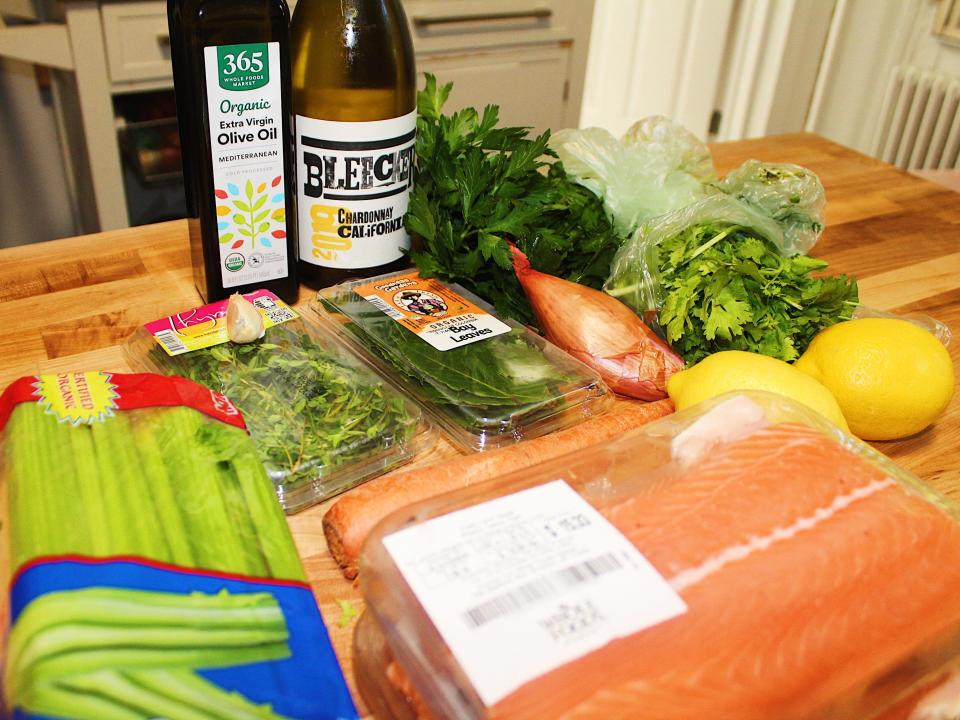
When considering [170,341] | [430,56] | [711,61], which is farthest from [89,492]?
[711,61]

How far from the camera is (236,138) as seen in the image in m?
0.82

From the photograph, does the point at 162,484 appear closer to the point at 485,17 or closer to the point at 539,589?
the point at 539,589

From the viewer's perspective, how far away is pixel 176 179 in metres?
2.13

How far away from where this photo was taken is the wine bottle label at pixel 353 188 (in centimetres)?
86

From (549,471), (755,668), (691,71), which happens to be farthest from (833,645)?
(691,71)

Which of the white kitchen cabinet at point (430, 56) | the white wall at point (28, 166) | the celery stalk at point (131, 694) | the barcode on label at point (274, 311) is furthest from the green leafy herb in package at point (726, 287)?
the white wall at point (28, 166)

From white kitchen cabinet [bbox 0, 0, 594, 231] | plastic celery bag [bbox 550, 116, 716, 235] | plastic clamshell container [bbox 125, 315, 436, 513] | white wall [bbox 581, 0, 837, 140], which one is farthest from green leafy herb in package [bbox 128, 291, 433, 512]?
white wall [bbox 581, 0, 837, 140]

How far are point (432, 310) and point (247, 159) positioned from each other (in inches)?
9.6

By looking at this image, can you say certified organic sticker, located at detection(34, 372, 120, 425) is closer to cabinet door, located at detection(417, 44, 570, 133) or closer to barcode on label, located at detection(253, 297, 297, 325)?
barcode on label, located at detection(253, 297, 297, 325)

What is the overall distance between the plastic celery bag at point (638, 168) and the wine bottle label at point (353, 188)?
0.86 feet

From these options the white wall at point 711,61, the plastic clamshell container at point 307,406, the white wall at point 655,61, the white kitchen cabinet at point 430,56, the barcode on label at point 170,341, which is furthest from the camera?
the white wall at point 655,61

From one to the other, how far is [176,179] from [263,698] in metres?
1.93

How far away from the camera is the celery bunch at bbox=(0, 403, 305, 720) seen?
1.40ft

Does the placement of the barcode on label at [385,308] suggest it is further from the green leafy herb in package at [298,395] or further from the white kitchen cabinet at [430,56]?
the white kitchen cabinet at [430,56]
